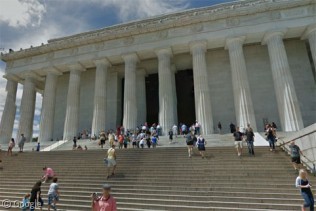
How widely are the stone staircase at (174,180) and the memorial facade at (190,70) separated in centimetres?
961

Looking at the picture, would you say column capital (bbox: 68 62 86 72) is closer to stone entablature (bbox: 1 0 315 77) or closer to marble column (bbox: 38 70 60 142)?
stone entablature (bbox: 1 0 315 77)

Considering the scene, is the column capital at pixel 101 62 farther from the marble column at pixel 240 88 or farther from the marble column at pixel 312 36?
the marble column at pixel 312 36

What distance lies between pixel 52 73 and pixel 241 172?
27.8 meters

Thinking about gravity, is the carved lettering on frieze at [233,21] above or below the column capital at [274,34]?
above

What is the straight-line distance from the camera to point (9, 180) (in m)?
13.6

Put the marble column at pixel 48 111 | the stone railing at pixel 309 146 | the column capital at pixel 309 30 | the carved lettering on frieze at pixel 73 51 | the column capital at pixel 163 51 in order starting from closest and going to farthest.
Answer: the stone railing at pixel 309 146
the column capital at pixel 309 30
the column capital at pixel 163 51
the marble column at pixel 48 111
the carved lettering on frieze at pixel 73 51

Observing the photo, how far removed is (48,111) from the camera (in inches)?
1153

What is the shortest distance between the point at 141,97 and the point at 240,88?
12.6 metres

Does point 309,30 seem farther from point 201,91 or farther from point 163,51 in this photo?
point 163,51

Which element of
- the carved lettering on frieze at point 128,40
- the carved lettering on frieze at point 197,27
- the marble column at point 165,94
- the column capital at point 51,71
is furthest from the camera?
the column capital at point 51,71

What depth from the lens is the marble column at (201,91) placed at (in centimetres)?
2292

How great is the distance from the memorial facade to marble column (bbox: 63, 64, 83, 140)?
12cm

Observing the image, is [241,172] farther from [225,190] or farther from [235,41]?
[235,41]

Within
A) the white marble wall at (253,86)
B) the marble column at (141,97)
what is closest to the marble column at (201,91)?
the white marble wall at (253,86)
